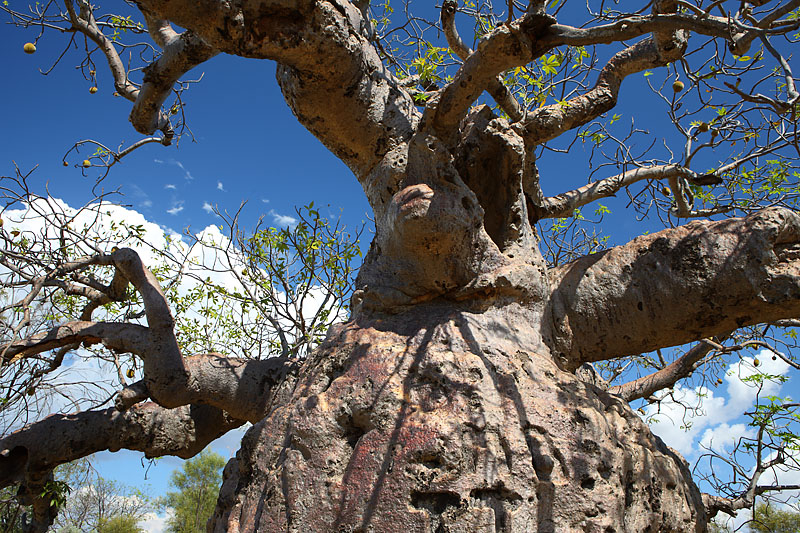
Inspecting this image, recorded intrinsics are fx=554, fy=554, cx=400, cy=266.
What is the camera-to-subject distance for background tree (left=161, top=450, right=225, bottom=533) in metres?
17.5

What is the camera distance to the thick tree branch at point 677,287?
297 centimetres

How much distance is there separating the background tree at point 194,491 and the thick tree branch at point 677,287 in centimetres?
1676

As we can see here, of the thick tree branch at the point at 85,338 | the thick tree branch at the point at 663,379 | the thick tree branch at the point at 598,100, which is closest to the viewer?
the thick tree branch at the point at 85,338

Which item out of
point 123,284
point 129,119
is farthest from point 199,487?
point 129,119

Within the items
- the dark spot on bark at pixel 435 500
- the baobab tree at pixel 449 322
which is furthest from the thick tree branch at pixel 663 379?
the dark spot on bark at pixel 435 500

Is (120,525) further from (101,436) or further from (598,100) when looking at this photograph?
(598,100)

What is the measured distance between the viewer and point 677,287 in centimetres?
313

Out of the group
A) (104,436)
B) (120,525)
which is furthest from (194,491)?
(104,436)

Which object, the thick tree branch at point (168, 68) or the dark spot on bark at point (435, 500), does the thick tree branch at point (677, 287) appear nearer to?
the dark spot on bark at point (435, 500)

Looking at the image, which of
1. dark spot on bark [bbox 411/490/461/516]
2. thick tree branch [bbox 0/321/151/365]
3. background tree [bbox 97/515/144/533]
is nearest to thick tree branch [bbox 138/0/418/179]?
thick tree branch [bbox 0/321/151/365]

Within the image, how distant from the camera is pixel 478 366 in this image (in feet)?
8.52

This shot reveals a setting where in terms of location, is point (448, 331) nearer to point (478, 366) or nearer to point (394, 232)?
point (478, 366)

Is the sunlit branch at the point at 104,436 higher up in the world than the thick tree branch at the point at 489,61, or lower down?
lower down

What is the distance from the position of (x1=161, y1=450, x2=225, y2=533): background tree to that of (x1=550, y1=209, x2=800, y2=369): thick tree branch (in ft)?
55.0
